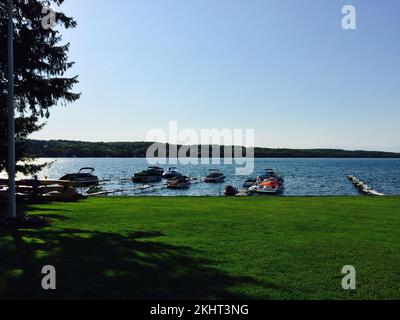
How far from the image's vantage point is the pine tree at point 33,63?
15.7 metres

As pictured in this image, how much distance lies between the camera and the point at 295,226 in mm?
13164

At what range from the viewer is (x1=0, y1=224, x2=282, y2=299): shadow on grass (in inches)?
253

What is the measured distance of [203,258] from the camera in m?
8.56

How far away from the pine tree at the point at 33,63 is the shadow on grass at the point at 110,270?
7501 mm

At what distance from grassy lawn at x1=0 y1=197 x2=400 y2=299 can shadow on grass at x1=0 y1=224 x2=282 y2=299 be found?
0.05 feet

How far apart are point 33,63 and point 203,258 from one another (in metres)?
11.6

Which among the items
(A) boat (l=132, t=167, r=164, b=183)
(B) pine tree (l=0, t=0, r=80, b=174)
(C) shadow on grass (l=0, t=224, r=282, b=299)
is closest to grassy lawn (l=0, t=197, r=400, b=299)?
(C) shadow on grass (l=0, t=224, r=282, b=299)
